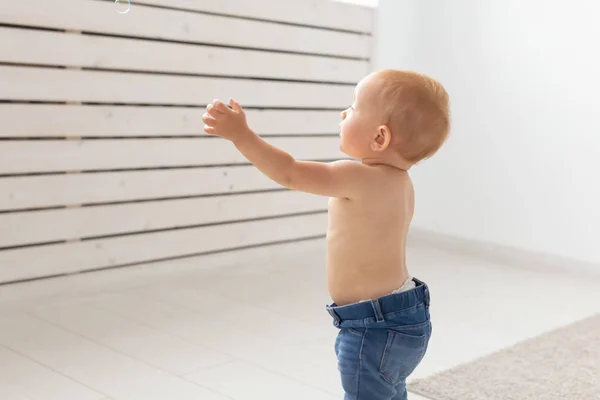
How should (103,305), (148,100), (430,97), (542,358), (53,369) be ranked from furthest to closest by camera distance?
(148,100) → (103,305) → (542,358) → (53,369) → (430,97)

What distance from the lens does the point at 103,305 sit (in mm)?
2730

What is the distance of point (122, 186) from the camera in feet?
9.63

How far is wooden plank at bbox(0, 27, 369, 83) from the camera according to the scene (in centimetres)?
262

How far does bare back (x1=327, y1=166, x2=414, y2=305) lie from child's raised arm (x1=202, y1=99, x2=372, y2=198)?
0.03 m

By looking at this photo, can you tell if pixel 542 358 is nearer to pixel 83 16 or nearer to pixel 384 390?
pixel 384 390

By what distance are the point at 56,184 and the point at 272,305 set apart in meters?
0.85

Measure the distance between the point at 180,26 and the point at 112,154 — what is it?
570mm

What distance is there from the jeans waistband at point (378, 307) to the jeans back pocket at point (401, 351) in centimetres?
4

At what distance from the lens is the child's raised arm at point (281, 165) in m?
1.24

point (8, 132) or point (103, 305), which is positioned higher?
point (8, 132)

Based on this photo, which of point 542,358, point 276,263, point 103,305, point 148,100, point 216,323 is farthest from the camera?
point 276,263

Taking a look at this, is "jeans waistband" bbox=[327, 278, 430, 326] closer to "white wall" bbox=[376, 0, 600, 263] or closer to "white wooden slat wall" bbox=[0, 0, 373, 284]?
"white wooden slat wall" bbox=[0, 0, 373, 284]

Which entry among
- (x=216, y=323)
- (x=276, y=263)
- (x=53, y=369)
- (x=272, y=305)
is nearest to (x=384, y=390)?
(x=53, y=369)

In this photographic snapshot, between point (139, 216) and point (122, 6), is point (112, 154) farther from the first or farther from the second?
point (122, 6)
